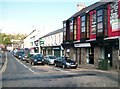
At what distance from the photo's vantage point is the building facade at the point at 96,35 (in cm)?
2705

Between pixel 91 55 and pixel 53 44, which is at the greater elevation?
pixel 53 44

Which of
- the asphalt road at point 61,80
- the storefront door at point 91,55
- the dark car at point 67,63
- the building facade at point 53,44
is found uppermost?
the building facade at point 53,44

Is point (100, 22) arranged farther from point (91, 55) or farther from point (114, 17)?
point (91, 55)

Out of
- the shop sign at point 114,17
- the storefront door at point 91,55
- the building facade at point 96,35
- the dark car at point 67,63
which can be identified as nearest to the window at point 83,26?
the building facade at point 96,35

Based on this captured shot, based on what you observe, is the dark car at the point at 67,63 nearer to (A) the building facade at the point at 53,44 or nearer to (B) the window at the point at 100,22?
(B) the window at the point at 100,22

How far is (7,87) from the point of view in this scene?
13164 millimetres

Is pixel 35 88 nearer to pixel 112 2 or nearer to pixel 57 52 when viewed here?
pixel 112 2

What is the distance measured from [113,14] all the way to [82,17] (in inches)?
353

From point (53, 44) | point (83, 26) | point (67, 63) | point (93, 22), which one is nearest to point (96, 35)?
point (93, 22)

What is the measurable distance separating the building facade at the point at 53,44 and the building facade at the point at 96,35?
726 cm

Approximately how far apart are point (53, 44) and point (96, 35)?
24.1 meters

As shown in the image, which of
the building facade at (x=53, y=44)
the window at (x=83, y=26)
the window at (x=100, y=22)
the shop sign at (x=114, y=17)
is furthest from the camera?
the building facade at (x=53, y=44)

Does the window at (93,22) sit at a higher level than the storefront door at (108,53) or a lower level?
higher

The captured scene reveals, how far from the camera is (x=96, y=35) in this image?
30797mm
